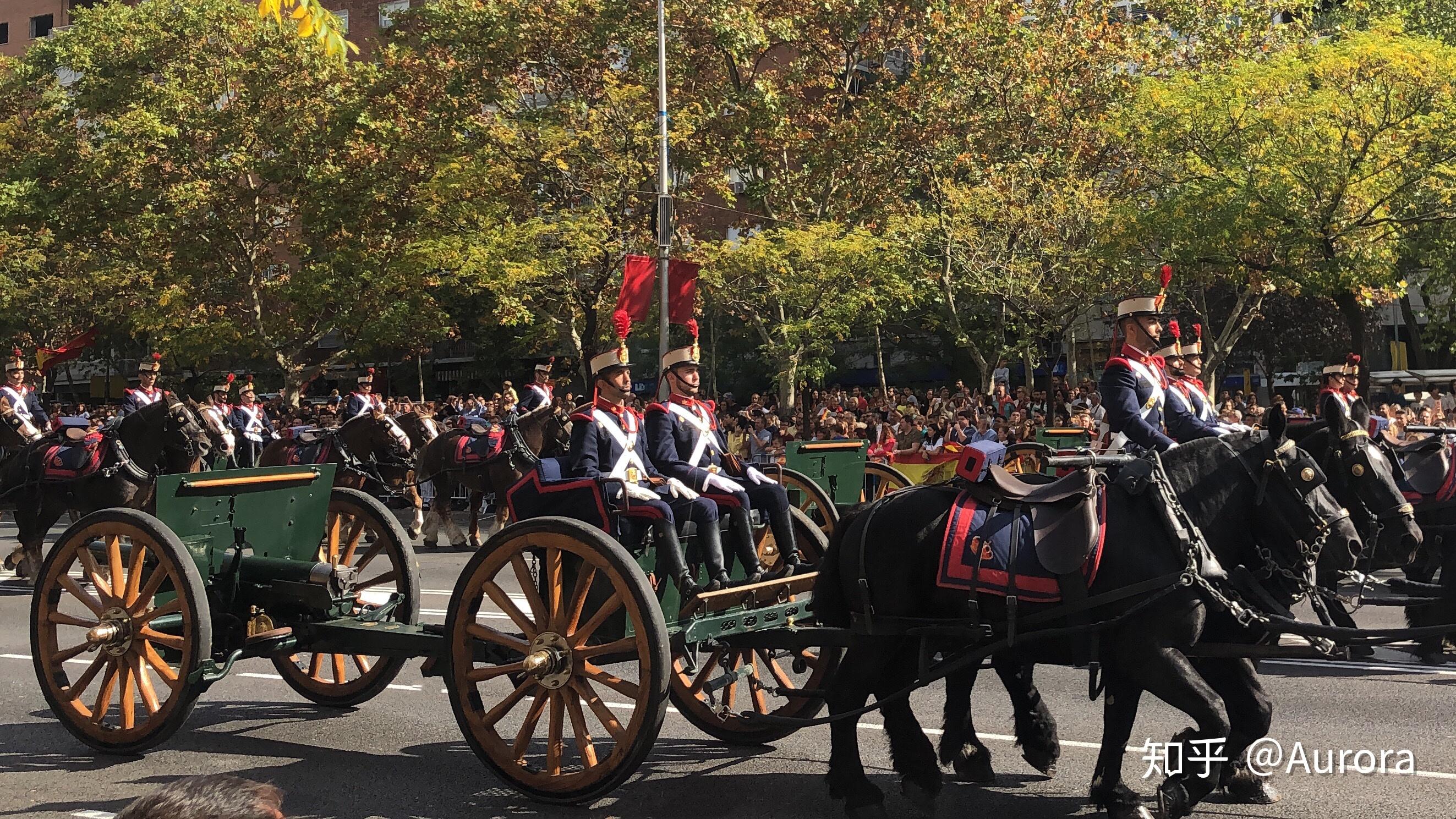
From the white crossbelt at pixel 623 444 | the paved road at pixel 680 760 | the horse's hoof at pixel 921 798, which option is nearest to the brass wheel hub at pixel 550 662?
the paved road at pixel 680 760

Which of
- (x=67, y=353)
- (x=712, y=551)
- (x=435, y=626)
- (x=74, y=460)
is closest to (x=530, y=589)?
(x=435, y=626)

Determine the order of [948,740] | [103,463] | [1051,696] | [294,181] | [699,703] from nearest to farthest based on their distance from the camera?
[948,740], [699,703], [1051,696], [103,463], [294,181]

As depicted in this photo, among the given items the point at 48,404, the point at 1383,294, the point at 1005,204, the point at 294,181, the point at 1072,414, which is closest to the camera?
the point at 1072,414

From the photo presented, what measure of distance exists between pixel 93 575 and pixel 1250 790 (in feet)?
19.2

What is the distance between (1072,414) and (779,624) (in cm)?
1234

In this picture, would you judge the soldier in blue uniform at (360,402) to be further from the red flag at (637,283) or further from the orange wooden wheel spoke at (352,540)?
the orange wooden wheel spoke at (352,540)

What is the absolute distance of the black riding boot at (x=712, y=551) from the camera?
727cm

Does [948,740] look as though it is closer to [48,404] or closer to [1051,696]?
[1051,696]

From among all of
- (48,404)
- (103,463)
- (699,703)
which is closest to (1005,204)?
(103,463)

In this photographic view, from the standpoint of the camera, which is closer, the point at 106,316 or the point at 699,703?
the point at 699,703

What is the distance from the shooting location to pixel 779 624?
677 cm

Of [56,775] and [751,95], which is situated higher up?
[751,95]

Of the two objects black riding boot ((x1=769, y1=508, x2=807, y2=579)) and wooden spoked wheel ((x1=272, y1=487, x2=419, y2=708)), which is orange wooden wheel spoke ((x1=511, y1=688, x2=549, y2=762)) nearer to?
wooden spoked wheel ((x1=272, y1=487, x2=419, y2=708))

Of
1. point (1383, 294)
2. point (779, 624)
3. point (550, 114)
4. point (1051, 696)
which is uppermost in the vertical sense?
point (550, 114)
